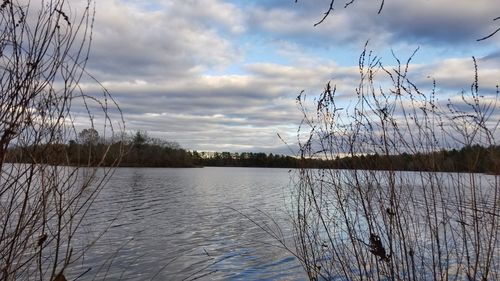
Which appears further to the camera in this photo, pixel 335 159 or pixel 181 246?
pixel 181 246

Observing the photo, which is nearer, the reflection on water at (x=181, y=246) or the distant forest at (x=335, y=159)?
the distant forest at (x=335, y=159)

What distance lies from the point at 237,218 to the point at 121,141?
14.6 meters

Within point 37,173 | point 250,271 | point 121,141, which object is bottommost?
point 250,271

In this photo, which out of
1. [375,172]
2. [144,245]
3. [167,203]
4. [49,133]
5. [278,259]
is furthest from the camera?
[167,203]

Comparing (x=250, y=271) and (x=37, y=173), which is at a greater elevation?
(x=37, y=173)

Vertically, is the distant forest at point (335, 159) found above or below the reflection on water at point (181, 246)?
above

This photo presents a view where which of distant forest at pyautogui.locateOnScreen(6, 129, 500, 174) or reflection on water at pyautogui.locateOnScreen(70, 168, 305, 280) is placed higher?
distant forest at pyautogui.locateOnScreen(6, 129, 500, 174)

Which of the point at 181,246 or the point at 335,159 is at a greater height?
the point at 335,159

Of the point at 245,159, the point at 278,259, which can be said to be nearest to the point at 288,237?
the point at 278,259

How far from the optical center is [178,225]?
15672mm

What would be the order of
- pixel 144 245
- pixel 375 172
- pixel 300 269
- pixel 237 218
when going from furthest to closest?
pixel 237 218, pixel 144 245, pixel 300 269, pixel 375 172

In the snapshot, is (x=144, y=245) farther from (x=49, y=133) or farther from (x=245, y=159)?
(x=245, y=159)

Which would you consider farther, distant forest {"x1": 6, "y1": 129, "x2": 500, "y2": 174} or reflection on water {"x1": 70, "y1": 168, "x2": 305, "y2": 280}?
reflection on water {"x1": 70, "y1": 168, "x2": 305, "y2": 280}

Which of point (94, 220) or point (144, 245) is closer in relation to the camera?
point (144, 245)
